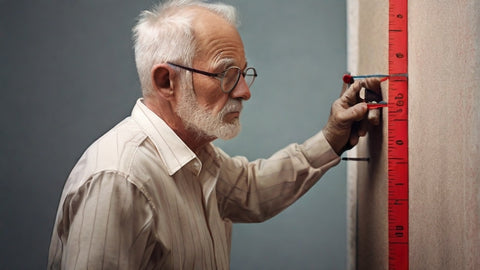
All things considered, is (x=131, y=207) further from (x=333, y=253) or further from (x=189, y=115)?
(x=333, y=253)

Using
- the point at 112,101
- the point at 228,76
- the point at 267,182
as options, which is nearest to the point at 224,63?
the point at 228,76

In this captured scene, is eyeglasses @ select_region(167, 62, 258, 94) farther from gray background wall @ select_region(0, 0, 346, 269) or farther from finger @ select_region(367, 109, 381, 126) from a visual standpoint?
gray background wall @ select_region(0, 0, 346, 269)

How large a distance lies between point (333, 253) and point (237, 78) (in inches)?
45.6

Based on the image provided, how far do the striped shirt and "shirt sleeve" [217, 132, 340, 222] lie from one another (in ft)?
0.28

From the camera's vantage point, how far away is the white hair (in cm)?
125

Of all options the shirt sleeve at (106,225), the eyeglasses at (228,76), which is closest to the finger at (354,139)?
the eyeglasses at (228,76)

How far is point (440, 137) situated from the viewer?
0.82 m

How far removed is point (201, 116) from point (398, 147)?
1.74 ft

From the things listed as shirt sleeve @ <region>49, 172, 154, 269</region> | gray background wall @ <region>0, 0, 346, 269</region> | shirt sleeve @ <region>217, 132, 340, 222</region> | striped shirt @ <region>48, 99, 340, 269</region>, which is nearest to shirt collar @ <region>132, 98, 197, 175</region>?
striped shirt @ <region>48, 99, 340, 269</region>

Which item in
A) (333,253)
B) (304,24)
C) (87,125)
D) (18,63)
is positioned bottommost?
(333,253)

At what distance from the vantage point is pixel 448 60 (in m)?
0.77

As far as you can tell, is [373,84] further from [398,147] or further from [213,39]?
[213,39]

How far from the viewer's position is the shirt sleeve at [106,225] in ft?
3.24

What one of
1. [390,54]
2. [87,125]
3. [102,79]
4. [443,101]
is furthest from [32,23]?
[443,101]
